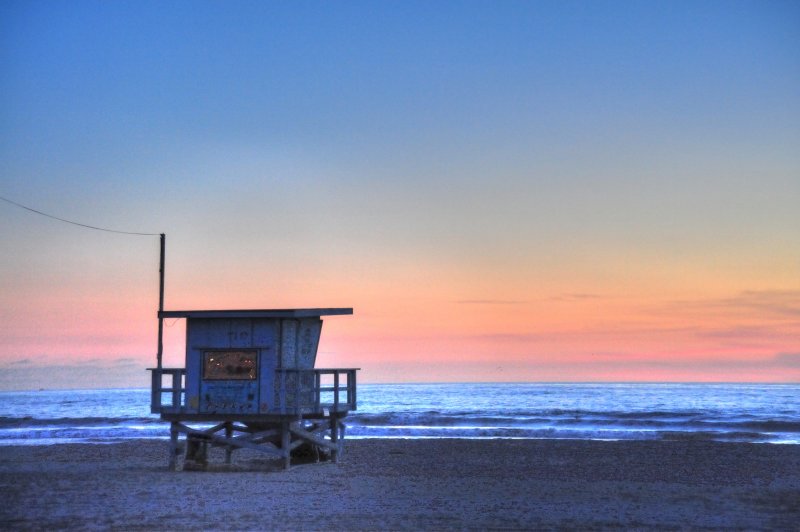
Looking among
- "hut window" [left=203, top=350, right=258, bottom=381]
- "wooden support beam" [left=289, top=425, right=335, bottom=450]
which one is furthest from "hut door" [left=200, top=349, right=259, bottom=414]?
"wooden support beam" [left=289, top=425, right=335, bottom=450]

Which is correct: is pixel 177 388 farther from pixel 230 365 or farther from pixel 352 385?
pixel 352 385

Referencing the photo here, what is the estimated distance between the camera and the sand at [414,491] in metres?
13.7

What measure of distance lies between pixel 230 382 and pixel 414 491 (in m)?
5.54

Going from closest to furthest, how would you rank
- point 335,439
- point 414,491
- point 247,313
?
1. point 414,491
2. point 247,313
3. point 335,439

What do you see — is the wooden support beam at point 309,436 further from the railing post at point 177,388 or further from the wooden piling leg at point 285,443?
the railing post at point 177,388

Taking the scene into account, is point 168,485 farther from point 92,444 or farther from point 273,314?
point 92,444

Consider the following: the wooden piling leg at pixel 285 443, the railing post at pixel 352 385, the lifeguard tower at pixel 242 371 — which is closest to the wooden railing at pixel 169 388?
the lifeguard tower at pixel 242 371

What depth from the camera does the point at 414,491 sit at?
1742 centimetres

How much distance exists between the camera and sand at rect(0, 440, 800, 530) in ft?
45.0

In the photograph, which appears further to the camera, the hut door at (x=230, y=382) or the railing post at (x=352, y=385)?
the railing post at (x=352, y=385)

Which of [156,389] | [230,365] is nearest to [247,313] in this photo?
[230,365]

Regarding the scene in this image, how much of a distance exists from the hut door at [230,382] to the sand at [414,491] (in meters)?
1.49

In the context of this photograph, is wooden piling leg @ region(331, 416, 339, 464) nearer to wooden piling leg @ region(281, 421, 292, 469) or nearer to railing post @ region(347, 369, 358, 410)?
railing post @ region(347, 369, 358, 410)

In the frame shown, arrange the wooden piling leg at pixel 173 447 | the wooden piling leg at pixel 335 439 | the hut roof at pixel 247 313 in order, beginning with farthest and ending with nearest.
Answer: the wooden piling leg at pixel 335 439 < the wooden piling leg at pixel 173 447 < the hut roof at pixel 247 313
